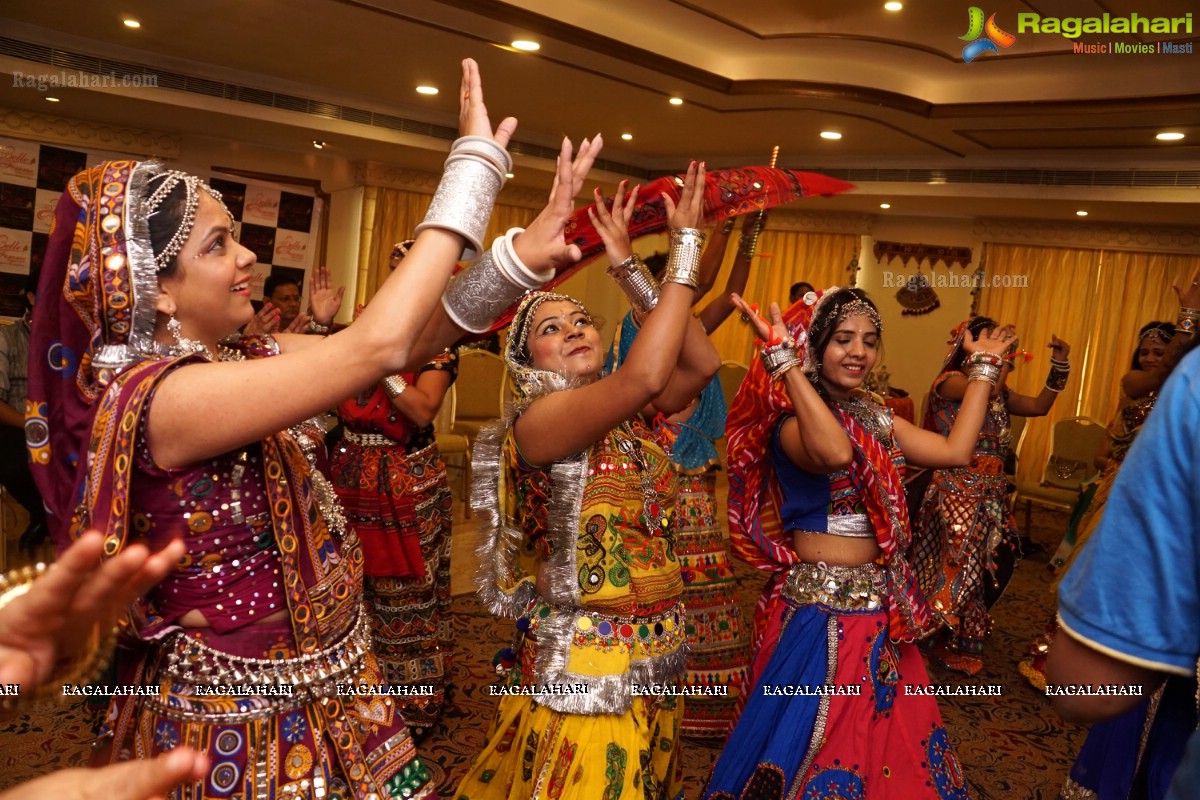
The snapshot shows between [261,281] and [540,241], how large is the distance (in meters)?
7.46

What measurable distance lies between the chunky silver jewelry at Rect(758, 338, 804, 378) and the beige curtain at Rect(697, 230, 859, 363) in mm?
7064

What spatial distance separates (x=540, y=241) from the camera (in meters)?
1.35

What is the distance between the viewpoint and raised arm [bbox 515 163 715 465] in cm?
161

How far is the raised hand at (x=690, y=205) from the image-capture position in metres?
1.76

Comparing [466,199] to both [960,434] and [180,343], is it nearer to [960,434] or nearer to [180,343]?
[180,343]

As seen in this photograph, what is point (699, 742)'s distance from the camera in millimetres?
3076

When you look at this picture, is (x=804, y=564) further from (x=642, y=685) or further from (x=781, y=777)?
(x=642, y=685)

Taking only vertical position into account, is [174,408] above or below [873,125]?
below

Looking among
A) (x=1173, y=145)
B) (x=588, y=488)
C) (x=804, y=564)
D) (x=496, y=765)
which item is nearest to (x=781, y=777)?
(x=804, y=564)

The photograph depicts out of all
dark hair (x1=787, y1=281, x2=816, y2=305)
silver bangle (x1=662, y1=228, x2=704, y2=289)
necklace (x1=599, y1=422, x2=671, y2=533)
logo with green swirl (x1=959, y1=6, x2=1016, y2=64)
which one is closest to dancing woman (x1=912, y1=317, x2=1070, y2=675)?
dark hair (x1=787, y1=281, x2=816, y2=305)

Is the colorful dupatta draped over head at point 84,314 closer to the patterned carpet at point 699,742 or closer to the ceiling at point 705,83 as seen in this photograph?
the patterned carpet at point 699,742

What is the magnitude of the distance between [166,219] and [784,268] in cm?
898

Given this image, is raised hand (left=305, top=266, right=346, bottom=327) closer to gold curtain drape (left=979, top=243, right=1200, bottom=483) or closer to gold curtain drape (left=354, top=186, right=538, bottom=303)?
gold curtain drape (left=354, top=186, right=538, bottom=303)

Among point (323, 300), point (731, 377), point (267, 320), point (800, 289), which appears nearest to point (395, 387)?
point (323, 300)
